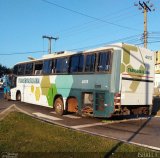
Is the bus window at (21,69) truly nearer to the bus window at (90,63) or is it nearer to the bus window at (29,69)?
the bus window at (29,69)

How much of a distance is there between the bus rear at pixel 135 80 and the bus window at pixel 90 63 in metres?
1.53

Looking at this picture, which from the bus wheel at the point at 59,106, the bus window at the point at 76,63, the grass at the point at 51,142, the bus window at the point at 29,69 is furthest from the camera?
the bus window at the point at 29,69

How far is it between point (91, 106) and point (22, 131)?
508 cm

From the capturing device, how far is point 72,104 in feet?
56.8

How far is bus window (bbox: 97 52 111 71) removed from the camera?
48.2 feet

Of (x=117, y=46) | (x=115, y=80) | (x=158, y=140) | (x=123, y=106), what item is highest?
(x=117, y=46)

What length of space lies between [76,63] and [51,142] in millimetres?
7999

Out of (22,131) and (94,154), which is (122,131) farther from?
(94,154)

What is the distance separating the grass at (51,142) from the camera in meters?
8.45

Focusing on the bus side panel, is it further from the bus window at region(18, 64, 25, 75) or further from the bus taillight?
the bus window at region(18, 64, 25, 75)

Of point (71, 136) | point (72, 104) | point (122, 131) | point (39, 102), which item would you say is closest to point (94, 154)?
point (71, 136)

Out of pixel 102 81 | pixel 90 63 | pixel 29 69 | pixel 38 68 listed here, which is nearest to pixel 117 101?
pixel 102 81

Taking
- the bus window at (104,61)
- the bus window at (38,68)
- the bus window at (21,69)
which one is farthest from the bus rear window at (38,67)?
the bus window at (104,61)

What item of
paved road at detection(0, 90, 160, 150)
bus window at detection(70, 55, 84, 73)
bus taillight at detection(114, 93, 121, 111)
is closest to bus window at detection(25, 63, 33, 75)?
bus window at detection(70, 55, 84, 73)
